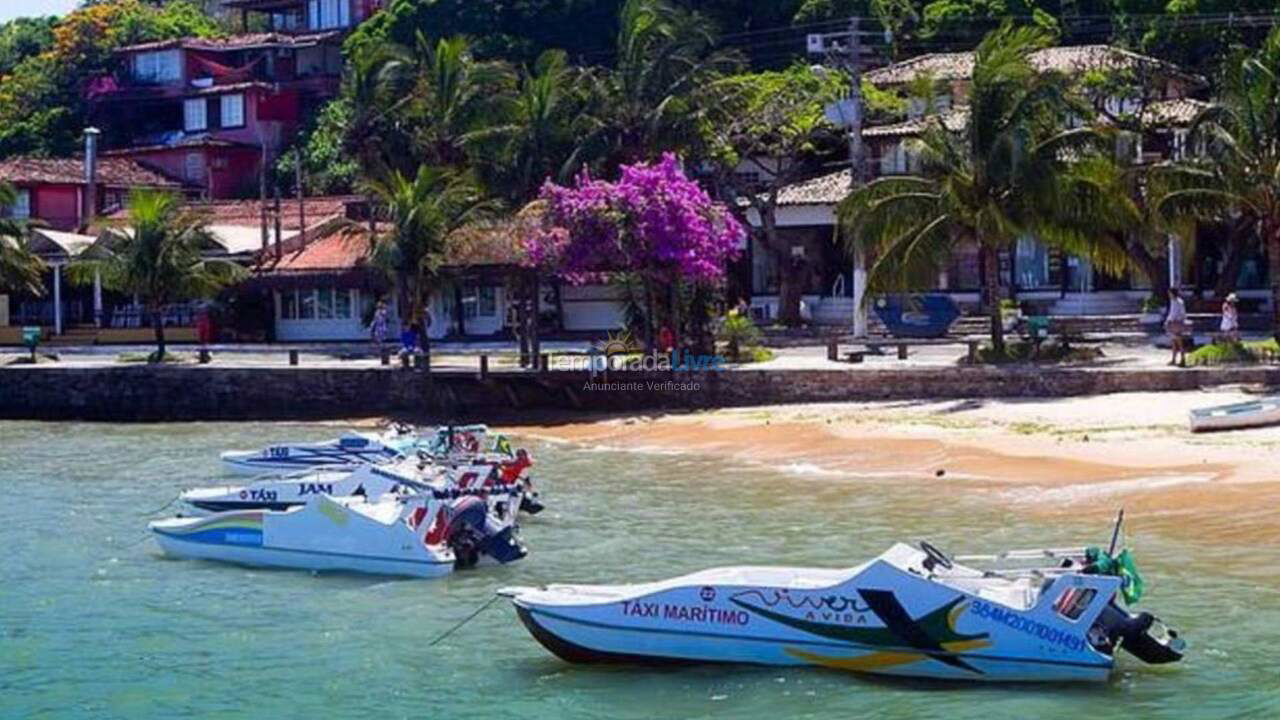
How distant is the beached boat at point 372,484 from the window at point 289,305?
3792cm

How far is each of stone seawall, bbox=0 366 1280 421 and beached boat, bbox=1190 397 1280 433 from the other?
190 inches

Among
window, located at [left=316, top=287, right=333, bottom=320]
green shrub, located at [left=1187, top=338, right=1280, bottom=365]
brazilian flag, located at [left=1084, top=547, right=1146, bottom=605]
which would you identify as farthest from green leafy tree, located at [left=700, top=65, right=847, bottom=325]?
brazilian flag, located at [left=1084, top=547, right=1146, bottom=605]

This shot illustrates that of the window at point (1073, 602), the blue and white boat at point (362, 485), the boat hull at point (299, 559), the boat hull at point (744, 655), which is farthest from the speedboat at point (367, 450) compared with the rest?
the window at point (1073, 602)

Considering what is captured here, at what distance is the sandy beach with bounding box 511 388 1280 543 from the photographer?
3153 cm

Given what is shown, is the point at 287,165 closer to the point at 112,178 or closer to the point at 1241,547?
the point at 112,178

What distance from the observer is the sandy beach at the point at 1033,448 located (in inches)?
1241

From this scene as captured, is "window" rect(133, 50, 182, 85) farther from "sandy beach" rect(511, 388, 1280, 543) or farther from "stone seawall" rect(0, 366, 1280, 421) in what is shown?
"sandy beach" rect(511, 388, 1280, 543)

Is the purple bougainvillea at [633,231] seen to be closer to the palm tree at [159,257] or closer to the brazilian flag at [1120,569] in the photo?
the palm tree at [159,257]

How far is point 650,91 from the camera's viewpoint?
64.2m

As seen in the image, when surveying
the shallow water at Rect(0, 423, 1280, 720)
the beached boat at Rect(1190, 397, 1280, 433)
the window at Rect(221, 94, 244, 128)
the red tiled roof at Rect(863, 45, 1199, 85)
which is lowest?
the shallow water at Rect(0, 423, 1280, 720)

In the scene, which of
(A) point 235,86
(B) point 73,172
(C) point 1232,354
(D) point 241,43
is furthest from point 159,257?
(D) point 241,43

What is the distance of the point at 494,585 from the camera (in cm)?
2711

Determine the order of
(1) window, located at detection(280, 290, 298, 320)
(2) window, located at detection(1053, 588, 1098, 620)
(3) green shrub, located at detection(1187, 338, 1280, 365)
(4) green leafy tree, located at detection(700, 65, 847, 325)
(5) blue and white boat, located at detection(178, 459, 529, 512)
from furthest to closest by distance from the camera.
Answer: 1. (1) window, located at detection(280, 290, 298, 320)
2. (4) green leafy tree, located at detection(700, 65, 847, 325)
3. (3) green shrub, located at detection(1187, 338, 1280, 365)
4. (5) blue and white boat, located at detection(178, 459, 529, 512)
5. (2) window, located at detection(1053, 588, 1098, 620)

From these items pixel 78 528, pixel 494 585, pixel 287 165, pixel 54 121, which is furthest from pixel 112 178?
pixel 494 585
